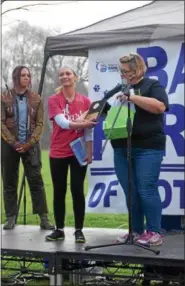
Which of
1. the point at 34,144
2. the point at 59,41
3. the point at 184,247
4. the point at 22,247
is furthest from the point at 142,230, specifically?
the point at 59,41

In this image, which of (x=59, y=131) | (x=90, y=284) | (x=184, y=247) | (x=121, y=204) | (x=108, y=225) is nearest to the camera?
(x=184, y=247)

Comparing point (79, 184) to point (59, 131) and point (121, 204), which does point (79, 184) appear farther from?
point (121, 204)

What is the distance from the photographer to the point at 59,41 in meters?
5.75

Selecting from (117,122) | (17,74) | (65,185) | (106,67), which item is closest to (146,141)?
(117,122)

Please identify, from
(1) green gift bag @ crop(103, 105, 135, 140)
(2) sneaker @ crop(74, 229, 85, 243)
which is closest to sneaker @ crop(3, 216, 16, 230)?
(2) sneaker @ crop(74, 229, 85, 243)

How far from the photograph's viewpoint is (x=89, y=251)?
424cm

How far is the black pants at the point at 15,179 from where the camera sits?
548cm

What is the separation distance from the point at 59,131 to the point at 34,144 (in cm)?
67

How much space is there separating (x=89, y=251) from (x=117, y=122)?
93cm

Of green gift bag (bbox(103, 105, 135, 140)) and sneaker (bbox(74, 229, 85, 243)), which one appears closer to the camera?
green gift bag (bbox(103, 105, 135, 140))

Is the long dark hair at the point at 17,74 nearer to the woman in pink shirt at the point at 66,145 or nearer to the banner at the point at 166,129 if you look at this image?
the woman in pink shirt at the point at 66,145

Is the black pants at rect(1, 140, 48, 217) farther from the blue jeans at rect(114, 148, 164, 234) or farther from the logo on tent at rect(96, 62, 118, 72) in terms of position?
the blue jeans at rect(114, 148, 164, 234)

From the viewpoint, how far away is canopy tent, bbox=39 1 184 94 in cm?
535

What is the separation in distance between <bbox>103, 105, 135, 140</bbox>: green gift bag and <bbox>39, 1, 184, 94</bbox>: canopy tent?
115 centimetres
